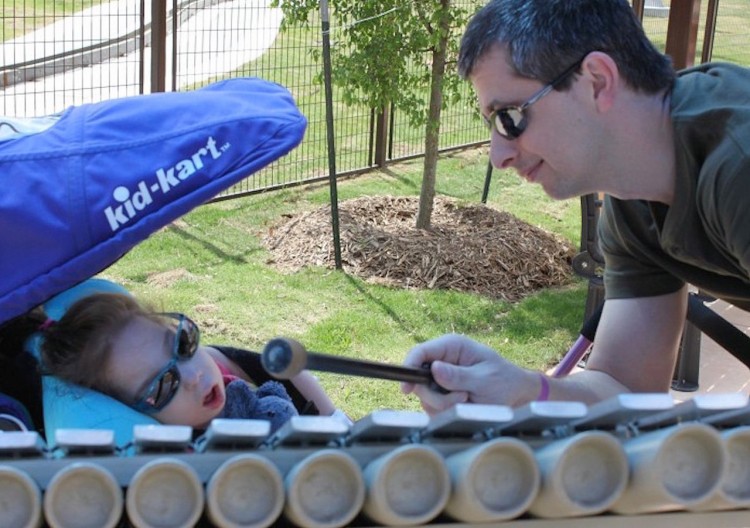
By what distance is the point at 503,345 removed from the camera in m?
5.37

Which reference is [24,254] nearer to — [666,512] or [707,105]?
[666,512]

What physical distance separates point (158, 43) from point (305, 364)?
5.51 m

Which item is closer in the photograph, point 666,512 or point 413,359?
point 666,512

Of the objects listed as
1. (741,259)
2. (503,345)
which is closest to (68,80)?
(503,345)

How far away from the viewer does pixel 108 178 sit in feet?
5.83

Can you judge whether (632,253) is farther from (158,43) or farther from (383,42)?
(158,43)

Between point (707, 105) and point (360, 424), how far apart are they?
0.93m

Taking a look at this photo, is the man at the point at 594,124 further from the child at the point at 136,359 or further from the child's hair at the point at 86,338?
the child's hair at the point at 86,338

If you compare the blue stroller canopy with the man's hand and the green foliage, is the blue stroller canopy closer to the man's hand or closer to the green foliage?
the man's hand

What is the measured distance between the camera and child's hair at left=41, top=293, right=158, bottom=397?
198cm

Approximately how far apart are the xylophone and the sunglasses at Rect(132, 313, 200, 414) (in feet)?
→ 1.98

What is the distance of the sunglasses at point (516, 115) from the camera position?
1862 millimetres

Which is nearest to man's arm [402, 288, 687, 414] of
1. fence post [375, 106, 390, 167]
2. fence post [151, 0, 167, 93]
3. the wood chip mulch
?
the wood chip mulch

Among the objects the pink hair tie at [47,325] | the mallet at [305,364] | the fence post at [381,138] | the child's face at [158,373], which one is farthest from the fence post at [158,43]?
the mallet at [305,364]
